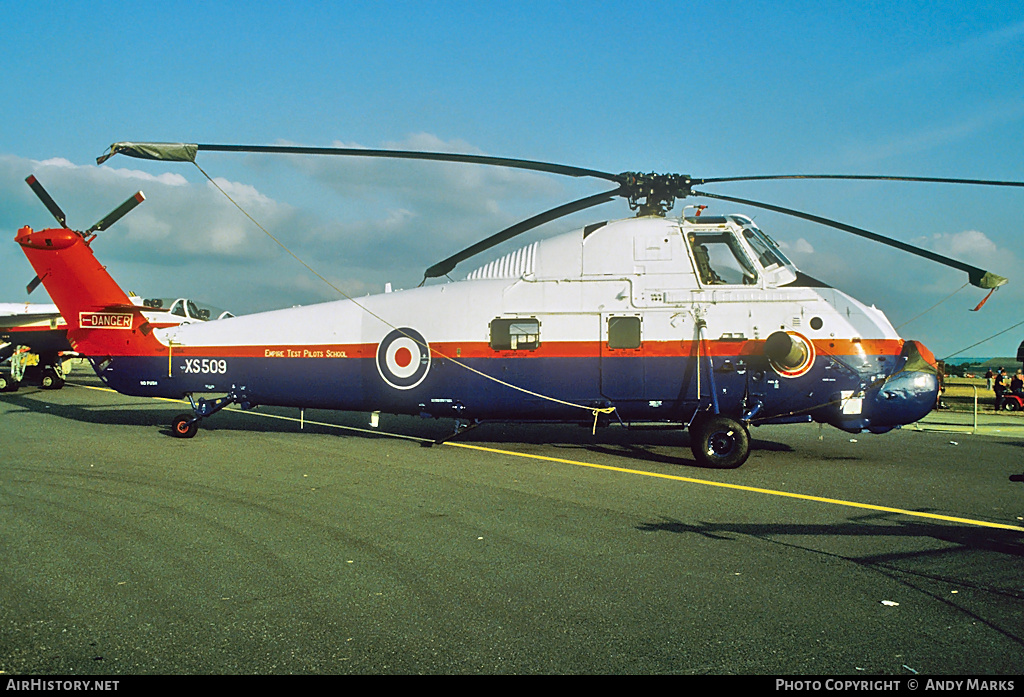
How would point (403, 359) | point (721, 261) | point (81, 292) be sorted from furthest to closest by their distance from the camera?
point (81, 292) → point (403, 359) → point (721, 261)

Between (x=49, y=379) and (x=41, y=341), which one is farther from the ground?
(x=41, y=341)

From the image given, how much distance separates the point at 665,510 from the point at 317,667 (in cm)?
477

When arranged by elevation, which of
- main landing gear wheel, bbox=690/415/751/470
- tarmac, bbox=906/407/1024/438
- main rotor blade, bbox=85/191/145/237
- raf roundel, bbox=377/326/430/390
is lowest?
tarmac, bbox=906/407/1024/438

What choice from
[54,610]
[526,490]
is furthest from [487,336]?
[54,610]

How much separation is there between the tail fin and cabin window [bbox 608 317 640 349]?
9.31m

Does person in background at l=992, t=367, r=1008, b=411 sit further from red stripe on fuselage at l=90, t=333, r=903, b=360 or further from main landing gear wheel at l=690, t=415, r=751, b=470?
main landing gear wheel at l=690, t=415, r=751, b=470

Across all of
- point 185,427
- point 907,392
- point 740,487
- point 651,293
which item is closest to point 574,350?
point 651,293

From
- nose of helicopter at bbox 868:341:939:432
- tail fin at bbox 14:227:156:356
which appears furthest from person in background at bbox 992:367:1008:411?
tail fin at bbox 14:227:156:356

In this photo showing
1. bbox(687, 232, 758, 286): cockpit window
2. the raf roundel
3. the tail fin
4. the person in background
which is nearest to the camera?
bbox(687, 232, 758, 286): cockpit window

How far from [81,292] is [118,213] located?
182cm

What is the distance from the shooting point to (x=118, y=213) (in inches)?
534

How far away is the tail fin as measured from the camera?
514 inches

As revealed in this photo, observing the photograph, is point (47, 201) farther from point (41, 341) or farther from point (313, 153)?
point (41, 341)

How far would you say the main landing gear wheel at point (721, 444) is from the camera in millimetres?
10336
